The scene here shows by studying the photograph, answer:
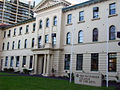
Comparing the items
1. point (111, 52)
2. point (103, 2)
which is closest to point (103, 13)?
point (103, 2)

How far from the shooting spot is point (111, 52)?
87.7ft

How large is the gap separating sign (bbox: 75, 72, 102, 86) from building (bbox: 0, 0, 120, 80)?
6179mm

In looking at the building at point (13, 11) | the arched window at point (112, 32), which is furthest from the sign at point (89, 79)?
the building at point (13, 11)

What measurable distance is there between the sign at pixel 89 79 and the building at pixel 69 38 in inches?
243

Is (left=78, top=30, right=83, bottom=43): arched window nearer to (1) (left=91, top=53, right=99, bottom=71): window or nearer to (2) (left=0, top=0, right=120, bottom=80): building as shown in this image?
(2) (left=0, top=0, right=120, bottom=80): building

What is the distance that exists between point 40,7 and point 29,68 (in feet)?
43.9

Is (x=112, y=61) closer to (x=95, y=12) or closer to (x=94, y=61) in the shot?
(x=94, y=61)

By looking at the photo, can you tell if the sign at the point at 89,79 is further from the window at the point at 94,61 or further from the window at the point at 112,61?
the window at the point at 94,61

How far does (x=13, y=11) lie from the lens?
4269 inches

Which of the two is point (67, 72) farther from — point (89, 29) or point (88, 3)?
point (88, 3)

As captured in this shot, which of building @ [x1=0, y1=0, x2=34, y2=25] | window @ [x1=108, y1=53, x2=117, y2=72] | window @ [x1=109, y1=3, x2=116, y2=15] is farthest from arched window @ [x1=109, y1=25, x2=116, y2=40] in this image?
building @ [x1=0, y1=0, x2=34, y2=25]

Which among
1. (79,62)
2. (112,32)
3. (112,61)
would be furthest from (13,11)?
(112,61)

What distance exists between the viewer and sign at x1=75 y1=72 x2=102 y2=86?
19084 millimetres

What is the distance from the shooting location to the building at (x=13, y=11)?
102125 mm
